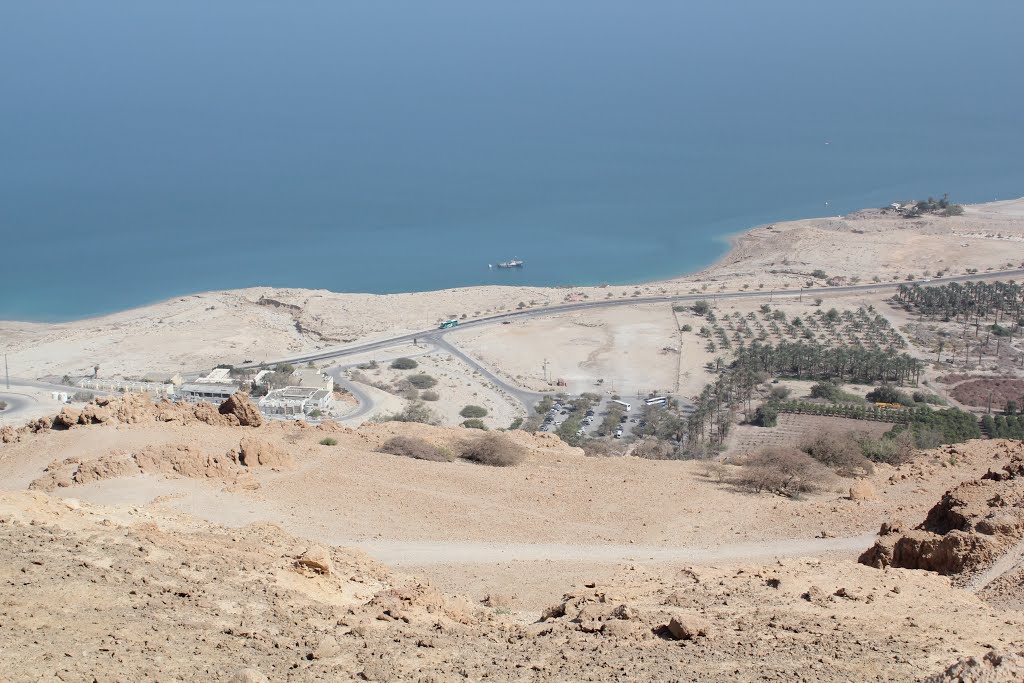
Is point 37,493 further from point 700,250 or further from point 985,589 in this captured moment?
point 700,250

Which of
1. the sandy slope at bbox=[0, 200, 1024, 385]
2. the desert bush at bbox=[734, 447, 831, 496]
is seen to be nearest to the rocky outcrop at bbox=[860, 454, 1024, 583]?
the desert bush at bbox=[734, 447, 831, 496]

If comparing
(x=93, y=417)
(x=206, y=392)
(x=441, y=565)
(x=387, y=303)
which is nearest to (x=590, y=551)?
(x=441, y=565)

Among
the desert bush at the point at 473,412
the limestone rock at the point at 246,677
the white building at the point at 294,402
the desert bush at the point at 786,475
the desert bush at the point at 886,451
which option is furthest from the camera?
the desert bush at the point at 473,412

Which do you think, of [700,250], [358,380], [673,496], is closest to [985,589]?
[673,496]

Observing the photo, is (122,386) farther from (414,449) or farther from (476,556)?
(476,556)

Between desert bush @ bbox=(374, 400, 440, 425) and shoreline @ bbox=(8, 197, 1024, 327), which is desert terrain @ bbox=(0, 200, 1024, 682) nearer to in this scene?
desert bush @ bbox=(374, 400, 440, 425)

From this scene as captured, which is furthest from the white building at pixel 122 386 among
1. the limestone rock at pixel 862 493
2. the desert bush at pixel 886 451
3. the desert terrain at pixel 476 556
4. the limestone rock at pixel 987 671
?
the limestone rock at pixel 987 671

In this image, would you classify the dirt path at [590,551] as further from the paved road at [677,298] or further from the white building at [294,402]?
the paved road at [677,298]
